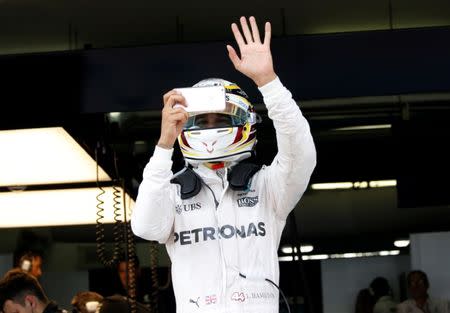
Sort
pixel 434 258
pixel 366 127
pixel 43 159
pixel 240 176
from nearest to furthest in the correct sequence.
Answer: pixel 240 176 < pixel 43 159 < pixel 366 127 < pixel 434 258

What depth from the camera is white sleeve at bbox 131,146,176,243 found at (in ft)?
12.1

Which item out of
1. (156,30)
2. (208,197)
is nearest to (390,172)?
(156,30)

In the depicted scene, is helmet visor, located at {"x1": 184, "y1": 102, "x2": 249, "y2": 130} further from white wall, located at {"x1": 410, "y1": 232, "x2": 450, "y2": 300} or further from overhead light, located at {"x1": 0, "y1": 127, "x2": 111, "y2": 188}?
white wall, located at {"x1": 410, "y1": 232, "x2": 450, "y2": 300}

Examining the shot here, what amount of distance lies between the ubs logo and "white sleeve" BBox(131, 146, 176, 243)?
0.09 ft

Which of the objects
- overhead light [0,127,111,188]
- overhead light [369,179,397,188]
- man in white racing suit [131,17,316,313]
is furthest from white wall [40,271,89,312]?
man in white racing suit [131,17,316,313]

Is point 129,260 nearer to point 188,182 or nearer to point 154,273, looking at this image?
point 154,273

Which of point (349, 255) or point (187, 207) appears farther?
point (349, 255)

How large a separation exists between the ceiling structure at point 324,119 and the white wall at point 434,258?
8 cm

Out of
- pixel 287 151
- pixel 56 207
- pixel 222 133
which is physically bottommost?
pixel 287 151

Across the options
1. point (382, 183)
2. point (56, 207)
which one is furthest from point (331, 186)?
point (56, 207)

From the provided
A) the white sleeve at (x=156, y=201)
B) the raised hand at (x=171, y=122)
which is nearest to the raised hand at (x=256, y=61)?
the raised hand at (x=171, y=122)

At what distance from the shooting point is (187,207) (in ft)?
12.8

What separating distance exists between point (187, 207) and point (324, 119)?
389 cm

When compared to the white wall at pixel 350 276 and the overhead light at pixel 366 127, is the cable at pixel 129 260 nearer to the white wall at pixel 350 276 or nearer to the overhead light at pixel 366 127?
the white wall at pixel 350 276
